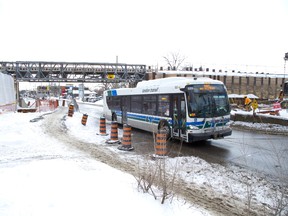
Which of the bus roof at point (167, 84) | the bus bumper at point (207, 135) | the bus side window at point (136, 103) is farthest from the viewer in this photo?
the bus side window at point (136, 103)

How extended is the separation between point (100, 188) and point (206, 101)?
6.78 metres

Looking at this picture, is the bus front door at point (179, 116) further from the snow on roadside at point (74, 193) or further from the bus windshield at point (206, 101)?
the snow on roadside at point (74, 193)

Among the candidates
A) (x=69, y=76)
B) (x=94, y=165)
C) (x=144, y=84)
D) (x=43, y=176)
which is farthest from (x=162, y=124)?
(x=69, y=76)

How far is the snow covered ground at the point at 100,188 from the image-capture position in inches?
163

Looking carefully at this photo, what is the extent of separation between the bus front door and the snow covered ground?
2.42 metres

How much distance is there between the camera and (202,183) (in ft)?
20.6

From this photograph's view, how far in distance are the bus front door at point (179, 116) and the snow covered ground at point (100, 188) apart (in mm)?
2418

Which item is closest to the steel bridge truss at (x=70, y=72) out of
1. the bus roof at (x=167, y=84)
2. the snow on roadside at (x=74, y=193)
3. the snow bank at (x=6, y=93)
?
the snow bank at (x=6, y=93)

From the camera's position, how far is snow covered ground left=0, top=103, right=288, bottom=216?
413cm

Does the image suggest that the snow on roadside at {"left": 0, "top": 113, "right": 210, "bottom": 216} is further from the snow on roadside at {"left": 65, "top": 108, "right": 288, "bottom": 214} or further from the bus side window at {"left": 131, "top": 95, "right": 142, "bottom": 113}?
the bus side window at {"left": 131, "top": 95, "right": 142, "bottom": 113}

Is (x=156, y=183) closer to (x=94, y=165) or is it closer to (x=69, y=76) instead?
(x=94, y=165)

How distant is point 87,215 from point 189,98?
289 inches

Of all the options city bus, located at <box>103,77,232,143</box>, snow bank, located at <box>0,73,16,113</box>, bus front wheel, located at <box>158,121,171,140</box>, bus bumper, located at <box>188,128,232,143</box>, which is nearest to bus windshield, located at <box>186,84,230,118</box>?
city bus, located at <box>103,77,232,143</box>

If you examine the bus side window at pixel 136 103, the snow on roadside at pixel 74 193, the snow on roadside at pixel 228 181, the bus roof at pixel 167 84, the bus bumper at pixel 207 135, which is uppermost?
the bus roof at pixel 167 84
